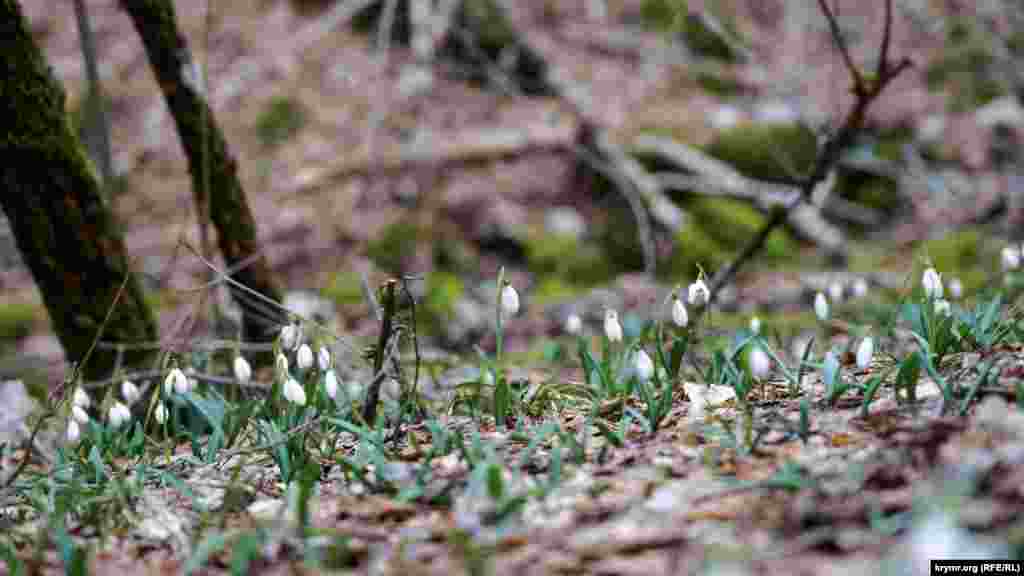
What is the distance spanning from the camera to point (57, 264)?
3039 mm

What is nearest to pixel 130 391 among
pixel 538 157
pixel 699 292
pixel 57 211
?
pixel 57 211

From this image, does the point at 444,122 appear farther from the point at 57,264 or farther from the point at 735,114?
the point at 57,264

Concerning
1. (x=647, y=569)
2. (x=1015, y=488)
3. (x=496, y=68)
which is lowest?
(x=647, y=569)

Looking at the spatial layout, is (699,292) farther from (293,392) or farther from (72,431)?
(72,431)

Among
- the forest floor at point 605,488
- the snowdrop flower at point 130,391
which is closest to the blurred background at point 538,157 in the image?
the forest floor at point 605,488

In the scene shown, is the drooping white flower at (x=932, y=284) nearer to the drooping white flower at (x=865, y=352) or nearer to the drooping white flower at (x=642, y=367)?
the drooping white flower at (x=865, y=352)

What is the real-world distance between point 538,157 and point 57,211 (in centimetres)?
455

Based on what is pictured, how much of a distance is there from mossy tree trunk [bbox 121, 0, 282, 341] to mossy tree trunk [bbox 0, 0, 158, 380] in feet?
1.45

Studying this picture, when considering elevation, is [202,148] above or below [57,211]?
above

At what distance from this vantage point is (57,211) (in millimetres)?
2959

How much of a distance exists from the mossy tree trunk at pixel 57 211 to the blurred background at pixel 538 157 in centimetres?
186

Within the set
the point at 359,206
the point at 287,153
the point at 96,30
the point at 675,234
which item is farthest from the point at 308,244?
the point at 96,30

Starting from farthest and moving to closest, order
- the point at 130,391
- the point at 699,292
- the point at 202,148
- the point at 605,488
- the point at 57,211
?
the point at 202,148, the point at 57,211, the point at 130,391, the point at 699,292, the point at 605,488

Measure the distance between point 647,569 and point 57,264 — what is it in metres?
2.54
